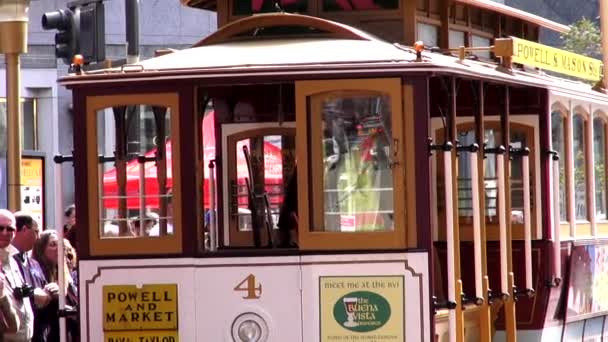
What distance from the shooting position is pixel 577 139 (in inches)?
570

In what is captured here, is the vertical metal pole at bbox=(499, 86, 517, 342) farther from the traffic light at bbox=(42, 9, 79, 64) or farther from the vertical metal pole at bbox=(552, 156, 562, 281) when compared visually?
the traffic light at bbox=(42, 9, 79, 64)

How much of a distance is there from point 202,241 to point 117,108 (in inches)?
45.6

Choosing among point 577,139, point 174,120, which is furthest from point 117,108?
point 577,139

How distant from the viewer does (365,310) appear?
1087 cm

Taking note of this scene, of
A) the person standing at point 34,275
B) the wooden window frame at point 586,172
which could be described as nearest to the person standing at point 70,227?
the person standing at point 34,275

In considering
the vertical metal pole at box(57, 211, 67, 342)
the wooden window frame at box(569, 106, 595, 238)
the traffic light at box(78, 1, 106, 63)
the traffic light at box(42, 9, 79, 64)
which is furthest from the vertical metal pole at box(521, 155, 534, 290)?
the traffic light at box(42, 9, 79, 64)

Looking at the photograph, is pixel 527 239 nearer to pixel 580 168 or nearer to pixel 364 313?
pixel 364 313

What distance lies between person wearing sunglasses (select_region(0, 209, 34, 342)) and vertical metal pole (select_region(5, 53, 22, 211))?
5.29 ft

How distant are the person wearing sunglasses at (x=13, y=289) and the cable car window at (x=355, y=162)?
2149mm

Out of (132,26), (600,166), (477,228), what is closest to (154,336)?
(477,228)

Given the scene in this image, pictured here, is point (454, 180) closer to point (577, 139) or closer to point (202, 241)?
point (202, 241)

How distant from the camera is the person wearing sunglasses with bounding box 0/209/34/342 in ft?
37.4

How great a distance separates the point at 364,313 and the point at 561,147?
12.1 feet

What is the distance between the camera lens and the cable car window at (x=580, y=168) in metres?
14.4
